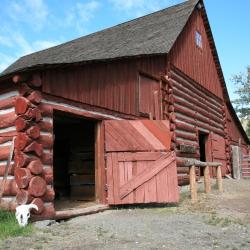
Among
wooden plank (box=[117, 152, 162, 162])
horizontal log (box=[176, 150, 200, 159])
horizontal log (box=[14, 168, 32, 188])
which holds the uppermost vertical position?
horizontal log (box=[176, 150, 200, 159])

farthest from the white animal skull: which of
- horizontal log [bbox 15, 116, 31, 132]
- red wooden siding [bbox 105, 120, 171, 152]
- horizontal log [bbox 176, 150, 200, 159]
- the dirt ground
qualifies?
horizontal log [bbox 176, 150, 200, 159]

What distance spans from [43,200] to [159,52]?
669cm

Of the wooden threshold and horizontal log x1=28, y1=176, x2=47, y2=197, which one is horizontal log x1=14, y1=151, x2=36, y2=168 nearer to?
horizontal log x1=28, y1=176, x2=47, y2=197

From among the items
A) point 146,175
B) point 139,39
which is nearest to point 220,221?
point 146,175

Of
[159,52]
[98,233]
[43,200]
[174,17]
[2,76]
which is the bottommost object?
[98,233]

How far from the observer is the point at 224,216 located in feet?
31.0

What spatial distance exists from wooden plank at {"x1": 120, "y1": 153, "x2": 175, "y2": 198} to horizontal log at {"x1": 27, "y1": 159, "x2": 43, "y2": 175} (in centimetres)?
282

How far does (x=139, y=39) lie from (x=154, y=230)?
959cm

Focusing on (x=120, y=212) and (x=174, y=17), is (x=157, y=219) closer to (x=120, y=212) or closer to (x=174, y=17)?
(x=120, y=212)

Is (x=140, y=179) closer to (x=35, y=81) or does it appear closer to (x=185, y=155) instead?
(x=35, y=81)

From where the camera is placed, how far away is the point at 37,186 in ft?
27.7

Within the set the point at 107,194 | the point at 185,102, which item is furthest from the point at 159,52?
the point at 107,194

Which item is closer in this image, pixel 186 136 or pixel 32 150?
pixel 32 150

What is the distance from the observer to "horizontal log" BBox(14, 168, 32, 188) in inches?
327
